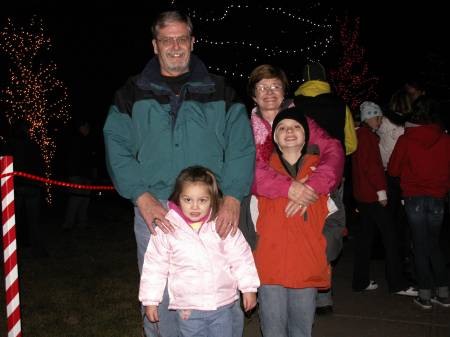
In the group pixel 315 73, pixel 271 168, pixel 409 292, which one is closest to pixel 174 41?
pixel 271 168

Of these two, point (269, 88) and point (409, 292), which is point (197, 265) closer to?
point (269, 88)

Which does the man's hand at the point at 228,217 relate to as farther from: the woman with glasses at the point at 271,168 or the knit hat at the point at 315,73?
the knit hat at the point at 315,73

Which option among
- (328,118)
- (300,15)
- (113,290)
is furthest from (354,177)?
(300,15)

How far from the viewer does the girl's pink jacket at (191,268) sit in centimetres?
330

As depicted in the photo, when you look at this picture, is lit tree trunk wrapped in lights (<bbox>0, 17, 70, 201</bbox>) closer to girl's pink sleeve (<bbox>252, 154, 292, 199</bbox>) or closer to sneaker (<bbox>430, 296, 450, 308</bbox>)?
sneaker (<bbox>430, 296, 450, 308</bbox>)

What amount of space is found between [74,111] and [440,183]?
74.3ft

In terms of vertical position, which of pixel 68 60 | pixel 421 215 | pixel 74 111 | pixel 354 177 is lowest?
pixel 421 215

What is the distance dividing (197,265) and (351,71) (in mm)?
37048

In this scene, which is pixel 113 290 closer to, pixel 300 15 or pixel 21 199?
pixel 21 199

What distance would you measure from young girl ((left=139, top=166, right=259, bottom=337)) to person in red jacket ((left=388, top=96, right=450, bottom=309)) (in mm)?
2777

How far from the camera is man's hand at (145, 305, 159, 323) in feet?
10.9

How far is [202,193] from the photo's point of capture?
10.8 ft

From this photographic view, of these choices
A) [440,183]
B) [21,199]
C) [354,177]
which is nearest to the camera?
[440,183]

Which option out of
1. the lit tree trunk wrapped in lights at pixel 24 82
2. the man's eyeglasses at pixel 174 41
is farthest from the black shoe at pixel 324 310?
the lit tree trunk wrapped in lights at pixel 24 82
